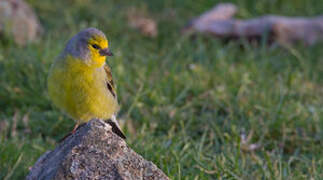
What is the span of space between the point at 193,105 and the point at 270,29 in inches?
91.9

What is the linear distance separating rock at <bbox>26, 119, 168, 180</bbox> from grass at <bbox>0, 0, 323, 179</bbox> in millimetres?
699

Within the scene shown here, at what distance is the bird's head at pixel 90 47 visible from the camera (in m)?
4.34

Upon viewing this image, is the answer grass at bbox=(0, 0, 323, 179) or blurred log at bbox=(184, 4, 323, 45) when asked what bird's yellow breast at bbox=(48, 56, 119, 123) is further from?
blurred log at bbox=(184, 4, 323, 45)

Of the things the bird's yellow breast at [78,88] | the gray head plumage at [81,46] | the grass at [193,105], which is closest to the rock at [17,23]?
the grass at [193,105]

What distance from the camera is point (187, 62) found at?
6.64m

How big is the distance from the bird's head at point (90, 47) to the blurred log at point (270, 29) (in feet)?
11.0

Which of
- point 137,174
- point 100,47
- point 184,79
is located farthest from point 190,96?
point 137,174

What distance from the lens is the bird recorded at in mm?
4168

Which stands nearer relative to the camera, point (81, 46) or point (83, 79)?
point (83, 79)

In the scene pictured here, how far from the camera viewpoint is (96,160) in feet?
10.4

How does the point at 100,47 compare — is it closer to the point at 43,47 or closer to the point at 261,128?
the point at 261,128

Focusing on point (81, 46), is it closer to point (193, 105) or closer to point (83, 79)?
point (83, 79)

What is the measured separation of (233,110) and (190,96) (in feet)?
1.76

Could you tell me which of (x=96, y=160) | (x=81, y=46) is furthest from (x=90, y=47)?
(x=96, y=160)
